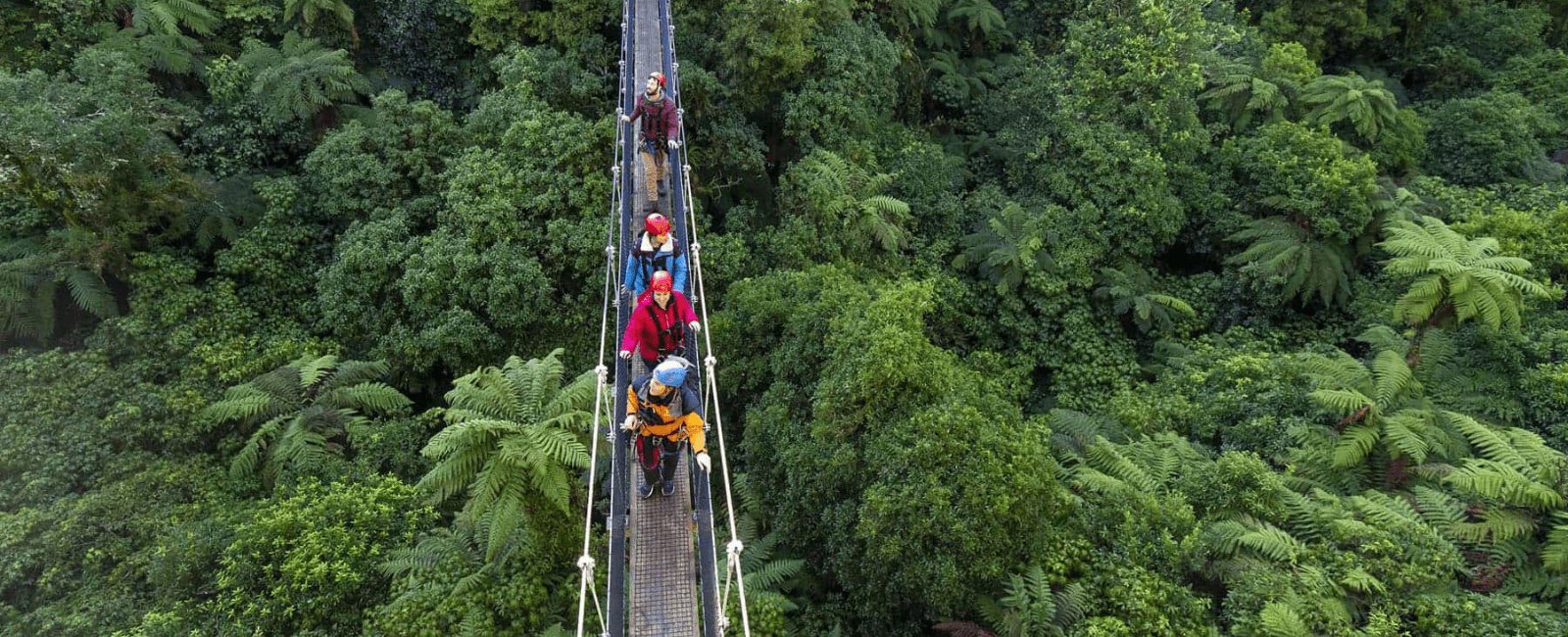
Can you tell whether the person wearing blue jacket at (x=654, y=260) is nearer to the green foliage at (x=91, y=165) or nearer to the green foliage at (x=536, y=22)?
the green foliage at (x=91, y=165)

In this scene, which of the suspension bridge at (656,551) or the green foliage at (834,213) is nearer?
the suspension bridge at (656,551)

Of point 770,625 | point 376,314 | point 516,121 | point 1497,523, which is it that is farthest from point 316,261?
point 1497,523

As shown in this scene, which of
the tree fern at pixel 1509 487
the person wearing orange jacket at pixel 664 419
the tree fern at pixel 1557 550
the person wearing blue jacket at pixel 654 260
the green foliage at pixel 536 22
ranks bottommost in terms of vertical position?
the tree fern at pixel 1557 550

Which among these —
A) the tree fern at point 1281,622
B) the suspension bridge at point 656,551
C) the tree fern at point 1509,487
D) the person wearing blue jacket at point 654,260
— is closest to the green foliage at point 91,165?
the suspension bridge at point 656,551

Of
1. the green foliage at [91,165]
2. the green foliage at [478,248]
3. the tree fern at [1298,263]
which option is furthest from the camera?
the tree fern at [1298,263]

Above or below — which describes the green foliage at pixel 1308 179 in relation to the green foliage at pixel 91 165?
below
